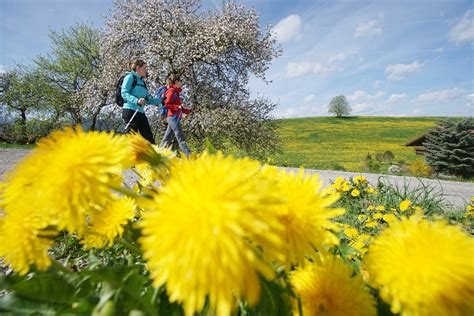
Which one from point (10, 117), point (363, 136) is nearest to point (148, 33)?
point (10, 117)

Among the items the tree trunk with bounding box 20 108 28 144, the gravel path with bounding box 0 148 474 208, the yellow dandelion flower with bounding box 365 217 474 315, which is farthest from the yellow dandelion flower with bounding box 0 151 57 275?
the tree trunk with bounding box 20 108 28 144

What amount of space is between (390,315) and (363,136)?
38.9 meters

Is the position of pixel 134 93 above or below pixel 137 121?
above

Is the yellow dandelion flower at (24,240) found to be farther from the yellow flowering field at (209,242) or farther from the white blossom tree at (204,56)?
the white blossom tree at (204,56)

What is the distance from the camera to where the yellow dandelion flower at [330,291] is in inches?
24.0

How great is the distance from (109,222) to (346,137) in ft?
125

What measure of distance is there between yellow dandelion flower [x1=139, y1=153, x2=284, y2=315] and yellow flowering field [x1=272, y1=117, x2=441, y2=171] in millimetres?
23925

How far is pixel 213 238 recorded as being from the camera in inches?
16.3

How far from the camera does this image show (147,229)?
0.46 metres

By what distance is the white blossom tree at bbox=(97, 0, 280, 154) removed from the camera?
12.4m

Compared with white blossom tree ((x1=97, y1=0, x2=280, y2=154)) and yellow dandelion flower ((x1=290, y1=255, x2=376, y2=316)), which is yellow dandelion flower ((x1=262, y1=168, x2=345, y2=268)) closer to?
yellow dandelion flower ((x1=290, y1=255, x2=376, y2=316))

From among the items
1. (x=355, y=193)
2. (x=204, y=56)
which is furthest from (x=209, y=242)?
(x=204, y=56)

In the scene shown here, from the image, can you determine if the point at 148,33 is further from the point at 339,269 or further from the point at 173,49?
→ the point at 339,269

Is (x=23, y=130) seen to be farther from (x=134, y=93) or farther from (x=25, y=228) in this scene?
(x=25, y=228)
